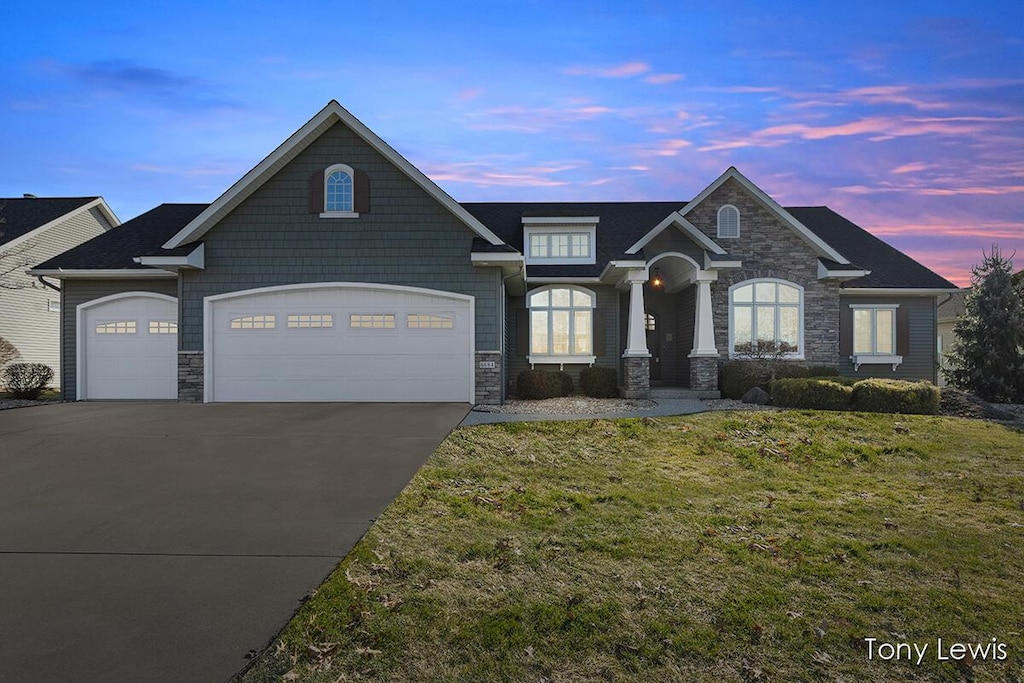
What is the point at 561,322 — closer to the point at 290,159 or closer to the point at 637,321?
the point at 637,321

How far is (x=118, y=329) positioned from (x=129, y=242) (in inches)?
104

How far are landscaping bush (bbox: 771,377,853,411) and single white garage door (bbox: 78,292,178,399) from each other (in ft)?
48.5

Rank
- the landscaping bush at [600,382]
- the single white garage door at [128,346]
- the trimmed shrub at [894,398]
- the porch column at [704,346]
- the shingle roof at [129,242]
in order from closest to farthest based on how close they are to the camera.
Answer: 1. the trimmed shrub at [894,398]
2. the single white garage door at [128,346]
3. the shingle roof at [129,242]
4. the porch column at [704,346]
5. the landscaping bush at [600,382]

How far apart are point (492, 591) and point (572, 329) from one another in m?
14.7

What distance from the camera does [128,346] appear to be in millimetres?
15414

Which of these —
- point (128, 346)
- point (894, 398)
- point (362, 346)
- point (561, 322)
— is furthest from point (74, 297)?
point (894, 398)

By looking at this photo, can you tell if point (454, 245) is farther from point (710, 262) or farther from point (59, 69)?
point (59, 69)

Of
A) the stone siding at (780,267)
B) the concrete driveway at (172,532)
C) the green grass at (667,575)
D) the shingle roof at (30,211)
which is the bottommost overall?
the green grass at (667,575)

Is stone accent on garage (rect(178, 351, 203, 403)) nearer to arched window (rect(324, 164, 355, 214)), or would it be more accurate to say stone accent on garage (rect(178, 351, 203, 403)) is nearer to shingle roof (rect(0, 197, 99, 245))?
arched window (rect(324, 164, 355, 214))

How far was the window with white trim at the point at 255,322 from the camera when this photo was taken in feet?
45.8

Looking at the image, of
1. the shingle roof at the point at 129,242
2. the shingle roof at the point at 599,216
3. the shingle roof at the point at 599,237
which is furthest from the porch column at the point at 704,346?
the shingle roof at the point at 129,242

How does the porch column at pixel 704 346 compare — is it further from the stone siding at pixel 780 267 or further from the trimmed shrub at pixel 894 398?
the trimmed shrub at pixel 894 398

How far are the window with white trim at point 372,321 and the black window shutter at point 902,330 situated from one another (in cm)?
1574

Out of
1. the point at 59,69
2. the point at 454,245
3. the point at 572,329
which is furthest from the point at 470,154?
the point at 59,69
